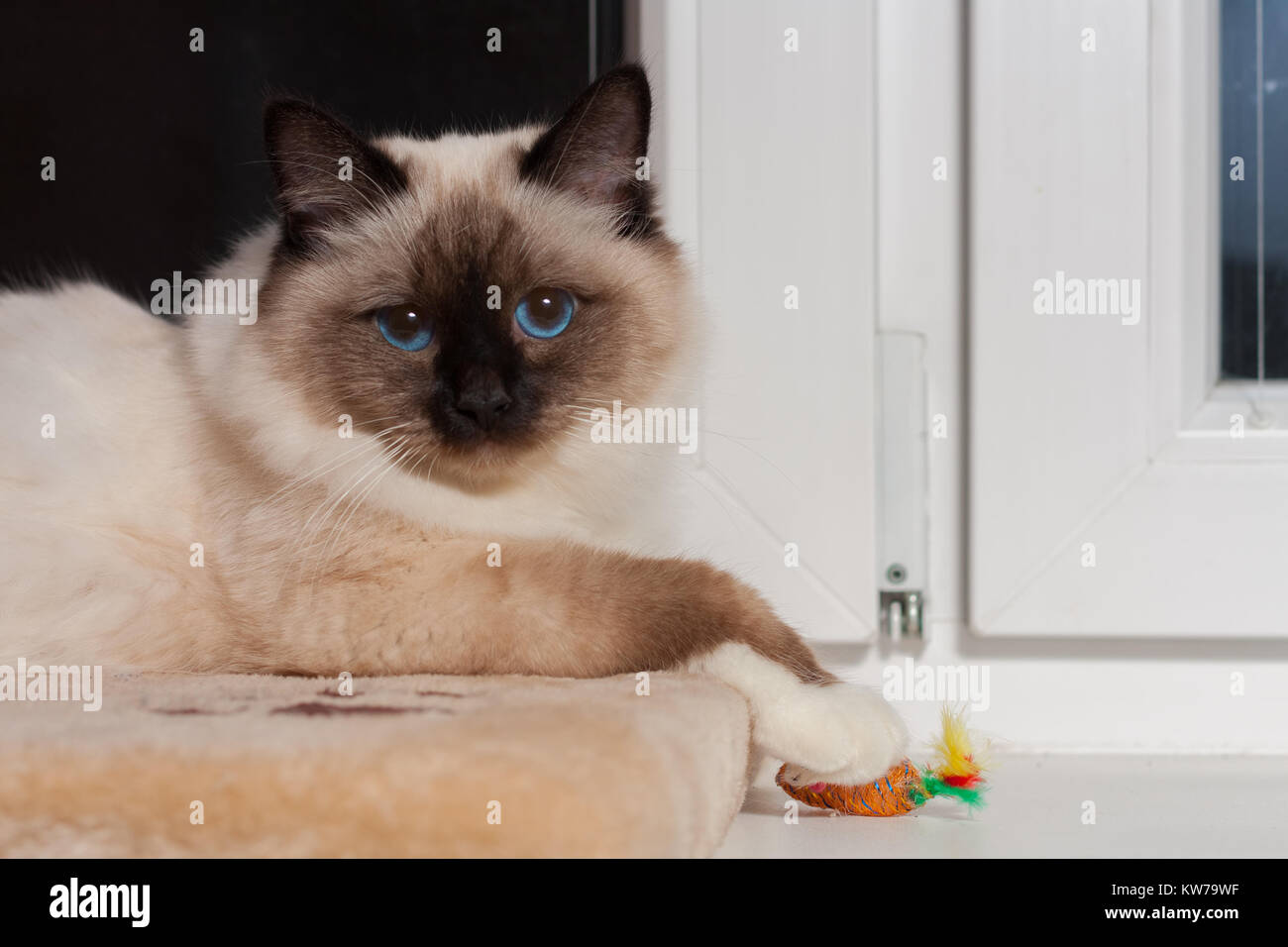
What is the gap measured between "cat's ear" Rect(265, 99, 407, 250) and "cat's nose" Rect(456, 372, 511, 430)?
36 centimetres

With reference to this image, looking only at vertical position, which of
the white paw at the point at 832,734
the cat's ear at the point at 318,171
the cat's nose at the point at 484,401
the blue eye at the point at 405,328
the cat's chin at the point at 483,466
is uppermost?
the cat's ear at the point at 318,171

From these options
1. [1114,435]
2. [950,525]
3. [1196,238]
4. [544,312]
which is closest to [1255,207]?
[1196,238]

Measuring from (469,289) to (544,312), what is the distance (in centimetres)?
11

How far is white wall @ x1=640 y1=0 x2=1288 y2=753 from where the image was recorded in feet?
6.59

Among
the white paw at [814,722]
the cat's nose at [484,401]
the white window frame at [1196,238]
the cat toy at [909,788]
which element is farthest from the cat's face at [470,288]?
the white window frame at [1196,238]

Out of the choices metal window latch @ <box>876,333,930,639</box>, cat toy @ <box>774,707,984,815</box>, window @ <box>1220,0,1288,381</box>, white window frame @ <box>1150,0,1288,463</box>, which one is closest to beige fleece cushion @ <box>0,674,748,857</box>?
cat toy @ <box>774,707,984,815</box>

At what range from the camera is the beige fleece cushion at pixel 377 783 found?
791 mm

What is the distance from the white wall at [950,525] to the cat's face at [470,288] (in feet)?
1.94

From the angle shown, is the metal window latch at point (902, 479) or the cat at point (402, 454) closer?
the cat at point (402, 454)

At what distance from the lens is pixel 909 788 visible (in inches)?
52.6

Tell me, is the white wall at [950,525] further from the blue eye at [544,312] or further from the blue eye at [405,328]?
the blue eye at [405,328]

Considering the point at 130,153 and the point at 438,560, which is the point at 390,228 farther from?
the point at 130,153
